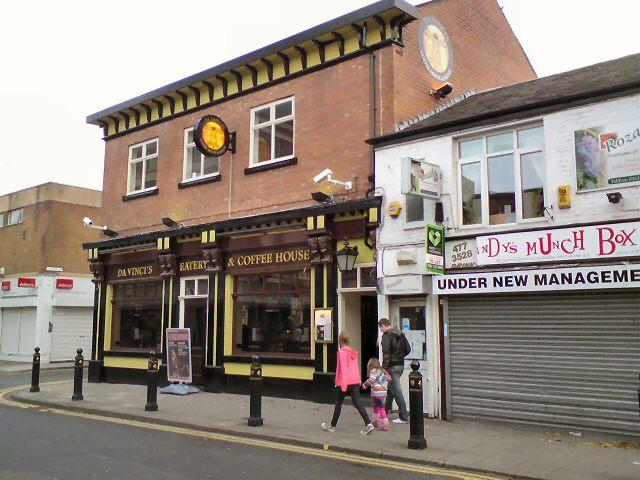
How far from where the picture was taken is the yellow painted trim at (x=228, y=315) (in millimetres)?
15506

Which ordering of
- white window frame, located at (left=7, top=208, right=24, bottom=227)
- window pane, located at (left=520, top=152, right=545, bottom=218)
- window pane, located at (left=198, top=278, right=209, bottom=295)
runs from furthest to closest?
white window frame, located at (left=7, top=208, right=24, bottom=227)
window pane, located at (left=198, top=278, right=209, bottom=295)
window pane, located at (left=520, top=152, right=545, bottom=218)

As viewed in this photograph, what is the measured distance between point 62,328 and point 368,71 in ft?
71.5

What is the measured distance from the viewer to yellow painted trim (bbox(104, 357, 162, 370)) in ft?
58.5

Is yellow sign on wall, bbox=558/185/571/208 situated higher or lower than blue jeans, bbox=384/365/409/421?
higher

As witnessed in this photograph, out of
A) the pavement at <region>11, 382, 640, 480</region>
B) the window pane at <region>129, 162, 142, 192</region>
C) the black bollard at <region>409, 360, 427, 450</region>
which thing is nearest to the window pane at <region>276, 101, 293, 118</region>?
the window pane at <region>129, 162, 142, 192</region>

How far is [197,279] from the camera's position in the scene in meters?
16.7

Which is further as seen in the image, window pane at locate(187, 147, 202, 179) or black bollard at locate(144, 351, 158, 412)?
window pane at locate(187, 147, 202, 179)

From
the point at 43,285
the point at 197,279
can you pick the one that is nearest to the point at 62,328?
the point at 43,285

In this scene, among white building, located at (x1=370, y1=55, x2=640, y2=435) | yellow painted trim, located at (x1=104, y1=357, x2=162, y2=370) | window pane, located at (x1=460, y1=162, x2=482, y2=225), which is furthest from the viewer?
yellow painted trim, located at (x1=104, y1=357, x2=162, y2=370)

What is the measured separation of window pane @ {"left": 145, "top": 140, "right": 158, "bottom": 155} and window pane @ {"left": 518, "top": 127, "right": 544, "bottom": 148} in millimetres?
11653

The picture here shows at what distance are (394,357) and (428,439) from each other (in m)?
1.79

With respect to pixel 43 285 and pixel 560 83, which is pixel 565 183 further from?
pixel 43 285

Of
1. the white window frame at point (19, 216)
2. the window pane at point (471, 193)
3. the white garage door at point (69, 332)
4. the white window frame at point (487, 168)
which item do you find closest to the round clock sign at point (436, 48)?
the white window frame at point (487, 168)

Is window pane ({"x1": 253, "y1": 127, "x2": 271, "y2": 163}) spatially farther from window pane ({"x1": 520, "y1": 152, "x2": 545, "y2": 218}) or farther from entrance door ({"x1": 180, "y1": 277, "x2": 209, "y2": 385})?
window pane ({"x1": 520, "y1": 152, "x2": 545, "y2": 218})
